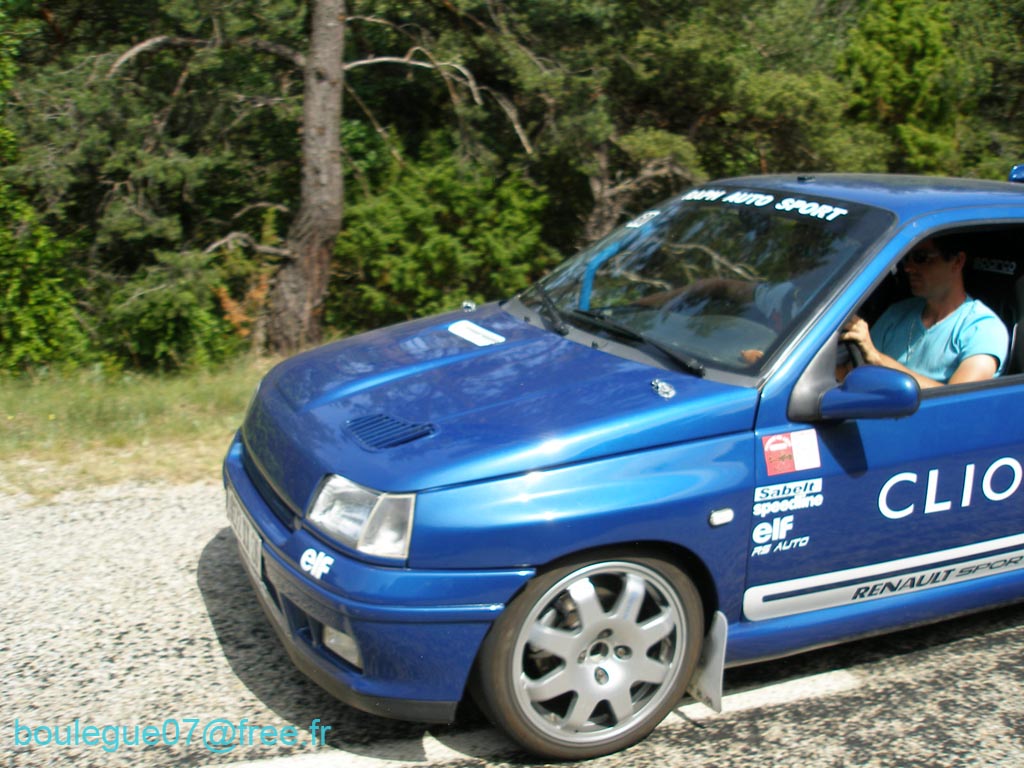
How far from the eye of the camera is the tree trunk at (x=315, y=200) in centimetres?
946

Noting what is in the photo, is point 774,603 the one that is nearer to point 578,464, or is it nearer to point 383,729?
point 578,464

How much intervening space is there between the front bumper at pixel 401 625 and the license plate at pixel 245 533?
37 cm

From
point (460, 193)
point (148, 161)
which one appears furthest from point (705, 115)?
point (148, 161)

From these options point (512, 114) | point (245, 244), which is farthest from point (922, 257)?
point (512, 114)

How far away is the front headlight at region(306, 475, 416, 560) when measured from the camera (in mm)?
3004

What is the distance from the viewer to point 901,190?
155 inches

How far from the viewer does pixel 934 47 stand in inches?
480

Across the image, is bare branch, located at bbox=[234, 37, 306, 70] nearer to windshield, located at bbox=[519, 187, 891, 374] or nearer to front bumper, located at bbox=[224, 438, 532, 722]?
windshield, located at bbox=[519, 187, 891, 374]

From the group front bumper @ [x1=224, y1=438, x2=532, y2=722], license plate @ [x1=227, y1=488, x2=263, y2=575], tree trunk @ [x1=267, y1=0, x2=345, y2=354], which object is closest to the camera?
front bumper @ [x1=224, y1=438, x2=532, y2=722]

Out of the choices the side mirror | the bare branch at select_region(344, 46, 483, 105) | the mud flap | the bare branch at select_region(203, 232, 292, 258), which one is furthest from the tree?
the mud flap

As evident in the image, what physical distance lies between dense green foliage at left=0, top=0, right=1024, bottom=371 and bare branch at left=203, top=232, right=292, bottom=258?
2cm

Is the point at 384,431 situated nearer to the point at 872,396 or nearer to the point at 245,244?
the point at 872,396

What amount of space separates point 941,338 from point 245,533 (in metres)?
2.66

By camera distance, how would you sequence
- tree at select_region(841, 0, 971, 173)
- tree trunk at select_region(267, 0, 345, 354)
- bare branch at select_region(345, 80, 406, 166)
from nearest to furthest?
tree trunk at select_region(267, 0, 345, 354), bare branch at select_region(345, 80, 406, 166), tree at select_region(841, 0, 971, 173)
